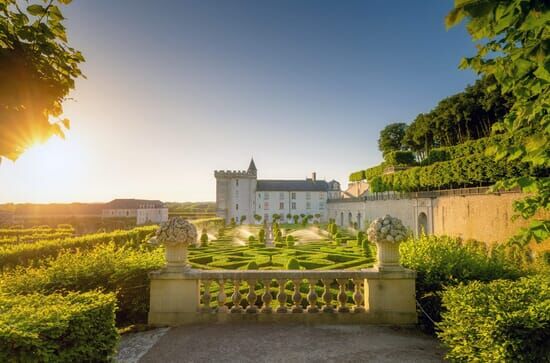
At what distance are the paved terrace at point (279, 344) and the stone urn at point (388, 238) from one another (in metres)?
1.15

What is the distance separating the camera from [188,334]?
4.72 meters

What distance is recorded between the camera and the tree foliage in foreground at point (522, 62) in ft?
5.90

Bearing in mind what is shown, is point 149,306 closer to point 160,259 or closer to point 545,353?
point 160,259

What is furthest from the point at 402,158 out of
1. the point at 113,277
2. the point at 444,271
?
the point at 113,277

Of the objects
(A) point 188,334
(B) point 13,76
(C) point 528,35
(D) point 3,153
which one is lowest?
(A) point 188,334

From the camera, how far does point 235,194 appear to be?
54.9 meters

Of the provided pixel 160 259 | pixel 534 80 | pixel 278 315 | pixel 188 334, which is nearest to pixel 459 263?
pixel 278 315

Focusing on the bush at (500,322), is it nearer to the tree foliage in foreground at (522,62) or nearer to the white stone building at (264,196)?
the tree foliage in foreground at (522,62)

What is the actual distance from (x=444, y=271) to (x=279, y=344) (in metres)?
3.28

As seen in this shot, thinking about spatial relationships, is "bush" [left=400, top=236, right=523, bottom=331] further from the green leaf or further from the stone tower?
the stone tower

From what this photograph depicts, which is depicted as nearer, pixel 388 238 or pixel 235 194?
pixel 388 238

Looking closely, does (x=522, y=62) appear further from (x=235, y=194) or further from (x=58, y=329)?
(x=235, y=194)

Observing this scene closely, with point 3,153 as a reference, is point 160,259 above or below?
below

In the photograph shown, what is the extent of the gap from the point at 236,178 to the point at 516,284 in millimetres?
52943
